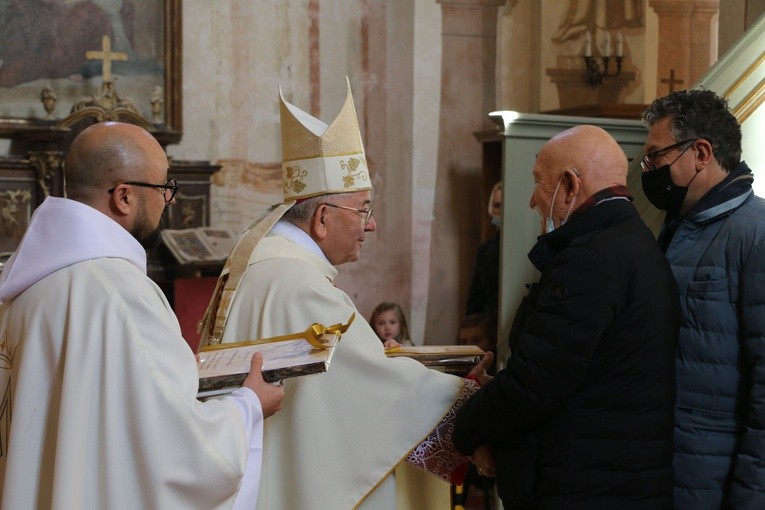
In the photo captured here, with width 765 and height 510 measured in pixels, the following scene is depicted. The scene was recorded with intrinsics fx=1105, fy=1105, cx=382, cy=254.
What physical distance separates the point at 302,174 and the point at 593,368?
1.30 m

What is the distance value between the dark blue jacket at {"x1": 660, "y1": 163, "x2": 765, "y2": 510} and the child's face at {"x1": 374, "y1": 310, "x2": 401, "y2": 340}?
373 centimetres

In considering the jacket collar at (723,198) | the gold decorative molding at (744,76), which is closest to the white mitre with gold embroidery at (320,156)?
the jacket collar at (723,198)

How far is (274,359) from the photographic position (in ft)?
9.46

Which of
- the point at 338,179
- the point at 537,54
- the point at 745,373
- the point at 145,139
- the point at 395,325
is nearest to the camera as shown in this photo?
the point at 145,139

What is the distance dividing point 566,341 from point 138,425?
1078 millimetres

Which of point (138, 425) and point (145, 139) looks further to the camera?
point (145, 139)

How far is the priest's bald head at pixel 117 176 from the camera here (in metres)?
2.70

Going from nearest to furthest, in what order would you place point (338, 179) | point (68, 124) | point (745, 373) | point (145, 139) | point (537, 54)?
point (145, 139), point (745, 373), point (338, 179), point (68, 124), point (537, 54)

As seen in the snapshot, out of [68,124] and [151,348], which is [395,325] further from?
[151,348]

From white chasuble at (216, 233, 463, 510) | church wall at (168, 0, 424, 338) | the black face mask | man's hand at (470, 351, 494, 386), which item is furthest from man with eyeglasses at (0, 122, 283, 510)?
church wall at (168, 0, 424, 338)

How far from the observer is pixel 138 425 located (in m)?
2.57

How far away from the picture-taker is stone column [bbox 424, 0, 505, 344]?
9.46 meters

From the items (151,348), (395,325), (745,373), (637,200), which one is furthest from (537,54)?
(151,348)

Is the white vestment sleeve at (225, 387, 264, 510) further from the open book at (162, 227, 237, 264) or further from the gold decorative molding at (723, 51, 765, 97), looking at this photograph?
the open book at (162, 227, 237, 264)
